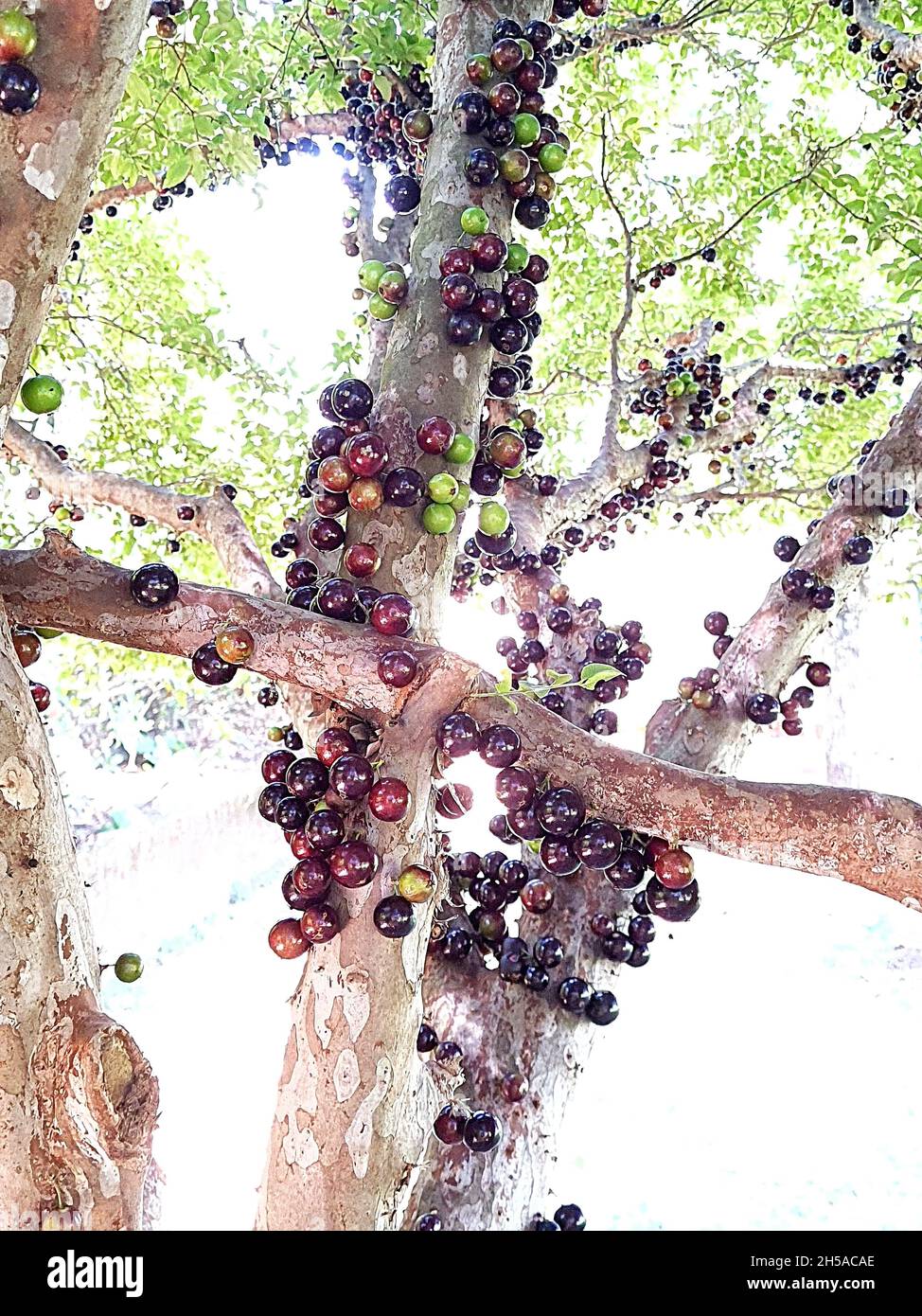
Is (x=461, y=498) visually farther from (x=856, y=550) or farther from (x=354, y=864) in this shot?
(x=856, y=550)

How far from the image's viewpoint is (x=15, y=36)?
1.54 metres

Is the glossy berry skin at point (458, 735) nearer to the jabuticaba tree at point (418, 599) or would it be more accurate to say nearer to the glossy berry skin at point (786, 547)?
the jabuticaba tree at point (418, 599)

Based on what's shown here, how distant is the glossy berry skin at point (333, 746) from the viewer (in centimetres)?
226

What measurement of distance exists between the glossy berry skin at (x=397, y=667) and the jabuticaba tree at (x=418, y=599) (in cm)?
1

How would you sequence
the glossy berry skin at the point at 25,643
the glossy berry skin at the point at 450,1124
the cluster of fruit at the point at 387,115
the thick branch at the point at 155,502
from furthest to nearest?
the cluster of fruit at the point at 387,115 < the thick branch at the point at 155,502 < the glossy berry skin at the point at 450,1124 < the glossy berry skin at the point at 25,643

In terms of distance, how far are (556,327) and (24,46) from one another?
17.4 ft

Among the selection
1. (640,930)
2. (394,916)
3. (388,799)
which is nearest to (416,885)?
(394,916)

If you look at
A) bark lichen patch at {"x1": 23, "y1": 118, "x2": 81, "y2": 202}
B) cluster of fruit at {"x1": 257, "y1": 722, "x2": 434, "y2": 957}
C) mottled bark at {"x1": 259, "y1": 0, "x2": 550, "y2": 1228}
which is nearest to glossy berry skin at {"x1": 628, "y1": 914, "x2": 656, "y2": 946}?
mottled bark at {"x1": 259, "y1": 0, "x2": 550, "y2": 1228}

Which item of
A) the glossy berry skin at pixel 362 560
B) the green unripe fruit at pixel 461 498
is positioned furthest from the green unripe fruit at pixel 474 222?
the glossy berry skin at pixel 362 560

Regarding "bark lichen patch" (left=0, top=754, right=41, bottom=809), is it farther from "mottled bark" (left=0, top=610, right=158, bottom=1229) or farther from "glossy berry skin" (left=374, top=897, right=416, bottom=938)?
"glossy berry skin" (left=374, top=897, right=416, bottom=938)

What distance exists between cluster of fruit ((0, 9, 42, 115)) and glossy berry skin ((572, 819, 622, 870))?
1805mm

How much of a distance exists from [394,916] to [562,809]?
445 millimetres

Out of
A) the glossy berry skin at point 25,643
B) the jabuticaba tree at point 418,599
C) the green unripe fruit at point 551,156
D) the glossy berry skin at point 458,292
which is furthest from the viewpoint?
the green unripe fruit at point 551,156

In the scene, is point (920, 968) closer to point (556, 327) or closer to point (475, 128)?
point (556, 327)
